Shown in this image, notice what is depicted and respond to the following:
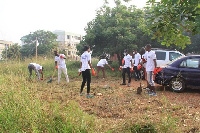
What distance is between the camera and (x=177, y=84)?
6.88 meters

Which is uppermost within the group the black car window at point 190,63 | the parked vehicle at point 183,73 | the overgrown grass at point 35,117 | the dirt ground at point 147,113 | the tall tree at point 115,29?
the tall tree at point 115,29

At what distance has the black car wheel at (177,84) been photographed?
269 inches

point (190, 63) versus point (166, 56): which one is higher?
point (166, 56)

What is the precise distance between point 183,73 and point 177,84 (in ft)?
1.47

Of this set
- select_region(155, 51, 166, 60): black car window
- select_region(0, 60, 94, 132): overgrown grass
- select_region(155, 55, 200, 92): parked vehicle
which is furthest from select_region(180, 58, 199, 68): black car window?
select_region(0, 60, 94, 132): overgrown grass

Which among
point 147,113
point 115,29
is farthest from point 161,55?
point 147,113

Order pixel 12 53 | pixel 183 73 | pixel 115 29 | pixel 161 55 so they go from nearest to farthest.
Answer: pixel 183 73, pixel 12 53, pixel 161 55, pixel 115 29

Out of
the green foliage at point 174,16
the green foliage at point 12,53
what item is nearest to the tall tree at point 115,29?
the green foliage at point 12,53

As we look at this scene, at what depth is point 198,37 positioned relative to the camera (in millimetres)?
18250

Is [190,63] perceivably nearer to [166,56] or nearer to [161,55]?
[166,56]

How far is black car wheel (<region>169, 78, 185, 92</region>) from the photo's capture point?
6.84m

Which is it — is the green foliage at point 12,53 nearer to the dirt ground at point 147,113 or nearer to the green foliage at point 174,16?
the dirt ground at point 147,113

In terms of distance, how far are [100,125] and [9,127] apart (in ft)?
5.19

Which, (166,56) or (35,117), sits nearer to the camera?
(35,117)
